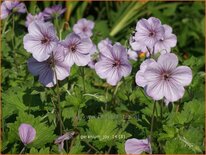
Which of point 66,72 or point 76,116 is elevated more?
point 66,72

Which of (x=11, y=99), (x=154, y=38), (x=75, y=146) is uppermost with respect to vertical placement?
(x=154, y=38)

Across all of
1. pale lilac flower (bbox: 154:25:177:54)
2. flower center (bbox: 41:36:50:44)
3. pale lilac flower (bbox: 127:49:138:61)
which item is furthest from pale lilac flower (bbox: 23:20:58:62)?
pale lilac flower (bbox: 127:49:138:61)

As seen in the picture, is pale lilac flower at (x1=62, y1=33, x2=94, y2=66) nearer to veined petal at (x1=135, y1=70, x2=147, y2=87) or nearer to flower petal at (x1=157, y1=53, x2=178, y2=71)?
veined petal at (x1=135, y1=70, x2=147, y2=87)

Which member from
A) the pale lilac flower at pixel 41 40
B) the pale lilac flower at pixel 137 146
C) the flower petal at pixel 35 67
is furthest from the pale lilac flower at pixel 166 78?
the flower petal at pixel 35 67

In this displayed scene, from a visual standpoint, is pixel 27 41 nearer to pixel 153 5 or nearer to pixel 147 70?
pixel 147 70

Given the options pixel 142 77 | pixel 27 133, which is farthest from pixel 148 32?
pixel 27 133

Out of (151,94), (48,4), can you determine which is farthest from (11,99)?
(48,4)
